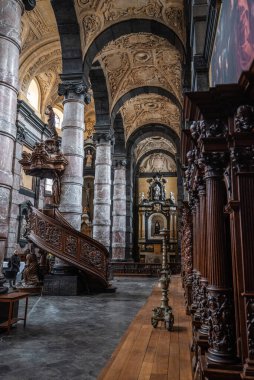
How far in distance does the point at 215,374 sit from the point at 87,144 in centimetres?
2262

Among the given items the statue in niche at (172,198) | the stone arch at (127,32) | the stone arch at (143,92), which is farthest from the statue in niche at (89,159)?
the stone arch at (127,32)

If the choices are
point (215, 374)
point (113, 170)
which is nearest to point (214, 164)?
point (215, 374)

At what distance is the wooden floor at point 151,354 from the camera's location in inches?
132

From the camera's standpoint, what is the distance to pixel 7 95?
5.64m

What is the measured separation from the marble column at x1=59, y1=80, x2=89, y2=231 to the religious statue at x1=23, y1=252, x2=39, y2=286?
1635 millimetres

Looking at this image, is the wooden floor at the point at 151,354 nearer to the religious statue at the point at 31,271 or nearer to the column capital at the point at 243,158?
the column capital at the point at 243,158

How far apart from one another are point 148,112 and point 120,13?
9757 mm

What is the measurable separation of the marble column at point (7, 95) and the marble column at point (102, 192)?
911cm

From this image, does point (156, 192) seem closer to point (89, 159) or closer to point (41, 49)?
point (89, 159)

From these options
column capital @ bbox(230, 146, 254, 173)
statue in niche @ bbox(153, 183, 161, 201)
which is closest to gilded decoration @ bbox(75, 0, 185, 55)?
column capital @ bbox(230, 146, 254, 173)

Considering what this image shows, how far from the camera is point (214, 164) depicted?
9.13ft

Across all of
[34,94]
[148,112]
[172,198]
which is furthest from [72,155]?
[172,198]

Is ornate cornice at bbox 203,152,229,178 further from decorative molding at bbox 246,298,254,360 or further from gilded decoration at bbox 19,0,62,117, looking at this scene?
gilded decoration at bbox 19,0,62,117

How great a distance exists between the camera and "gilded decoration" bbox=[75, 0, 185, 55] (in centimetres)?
1087
